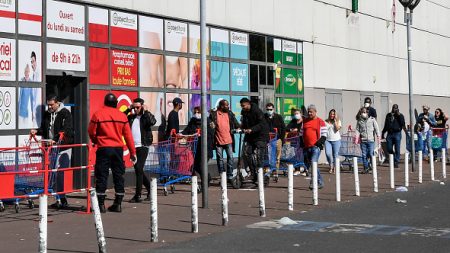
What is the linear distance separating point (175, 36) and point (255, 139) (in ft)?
14.4

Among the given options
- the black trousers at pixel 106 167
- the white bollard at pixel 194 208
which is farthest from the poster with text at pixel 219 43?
the white bollard at pixel 194 208

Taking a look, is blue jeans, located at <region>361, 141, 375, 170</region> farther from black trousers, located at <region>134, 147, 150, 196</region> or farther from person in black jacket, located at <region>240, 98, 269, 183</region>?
black trousers, located at <region>134, 147, 150, 196</region>

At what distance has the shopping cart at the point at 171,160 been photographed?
16.2m

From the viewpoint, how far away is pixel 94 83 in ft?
59.0

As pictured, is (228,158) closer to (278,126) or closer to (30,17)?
(278,126)

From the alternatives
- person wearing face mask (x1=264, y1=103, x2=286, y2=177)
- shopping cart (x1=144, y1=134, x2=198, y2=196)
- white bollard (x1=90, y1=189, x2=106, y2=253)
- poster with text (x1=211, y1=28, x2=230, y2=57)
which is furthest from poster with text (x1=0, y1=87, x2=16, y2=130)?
poster with text (x1=211, y1=28, x2=230, y2=57)

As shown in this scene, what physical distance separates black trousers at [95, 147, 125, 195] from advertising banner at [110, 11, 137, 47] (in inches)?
227

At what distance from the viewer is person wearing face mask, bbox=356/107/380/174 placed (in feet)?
78.6

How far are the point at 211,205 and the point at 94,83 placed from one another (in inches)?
189

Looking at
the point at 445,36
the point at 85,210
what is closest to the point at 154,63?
the point at 85,210

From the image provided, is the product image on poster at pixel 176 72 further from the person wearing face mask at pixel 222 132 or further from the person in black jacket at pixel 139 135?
the person in black jacket at pixel 139 135

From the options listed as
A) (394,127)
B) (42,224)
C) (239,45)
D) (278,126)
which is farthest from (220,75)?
(42,224)

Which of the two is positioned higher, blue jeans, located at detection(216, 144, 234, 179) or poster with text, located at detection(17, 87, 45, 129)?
poster with text, located at detection(17, 87, 45, 129)

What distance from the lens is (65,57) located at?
1714cm
